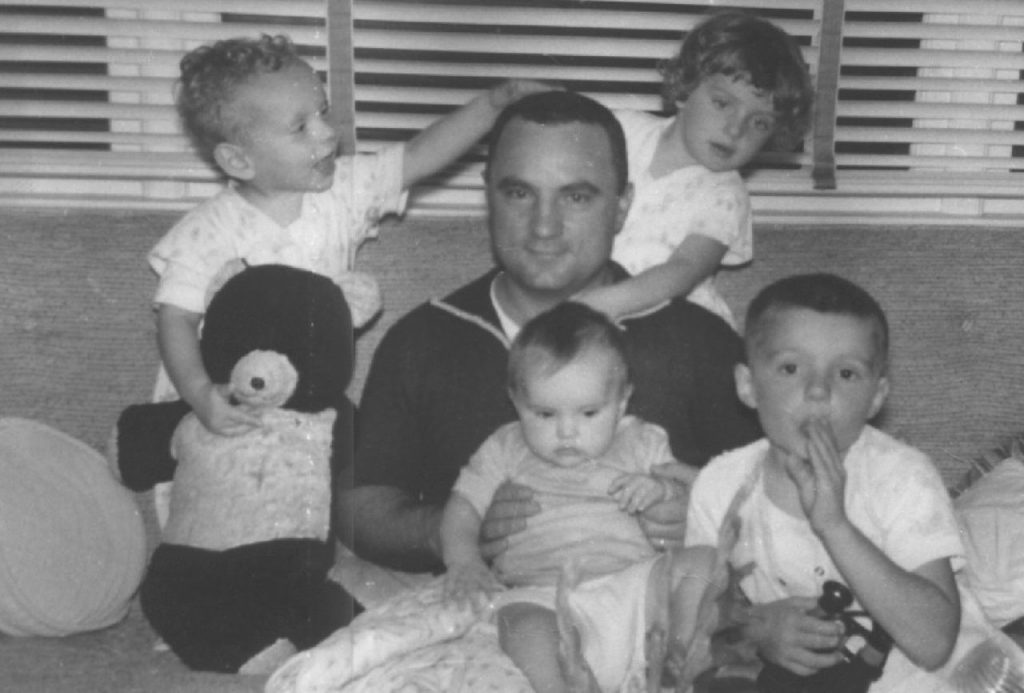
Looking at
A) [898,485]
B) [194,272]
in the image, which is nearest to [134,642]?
[194,272]

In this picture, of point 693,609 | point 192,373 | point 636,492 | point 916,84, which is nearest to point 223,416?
point 192,373

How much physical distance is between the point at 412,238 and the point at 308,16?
1.36ft

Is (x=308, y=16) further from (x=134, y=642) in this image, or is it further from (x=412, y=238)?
(x=134, y=642)

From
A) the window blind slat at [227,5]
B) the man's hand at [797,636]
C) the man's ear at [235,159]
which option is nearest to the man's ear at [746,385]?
the man's hand at [797,636]

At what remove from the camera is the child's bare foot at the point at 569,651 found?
5.67ft

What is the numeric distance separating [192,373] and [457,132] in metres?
0.52

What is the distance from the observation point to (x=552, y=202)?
2.07m

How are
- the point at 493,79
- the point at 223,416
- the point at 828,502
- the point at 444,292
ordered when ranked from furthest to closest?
the point at 493,79 → the point at 444,292 → the point at 223,416 → the point at 828,502

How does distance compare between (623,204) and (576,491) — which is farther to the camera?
(623,204)

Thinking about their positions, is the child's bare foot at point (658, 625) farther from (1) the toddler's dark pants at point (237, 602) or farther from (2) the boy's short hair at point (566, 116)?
(2) the boy's short hair at point (566, 116)

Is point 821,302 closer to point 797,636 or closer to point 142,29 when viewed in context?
point 797,636

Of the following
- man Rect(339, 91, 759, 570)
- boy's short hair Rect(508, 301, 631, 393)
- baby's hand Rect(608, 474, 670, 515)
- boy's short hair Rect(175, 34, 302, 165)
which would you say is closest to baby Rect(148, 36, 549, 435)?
boy's short hair Rect(175, 34, 302, 165)

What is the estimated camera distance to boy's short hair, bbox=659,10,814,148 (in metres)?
2.22

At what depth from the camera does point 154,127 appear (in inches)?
99.3
